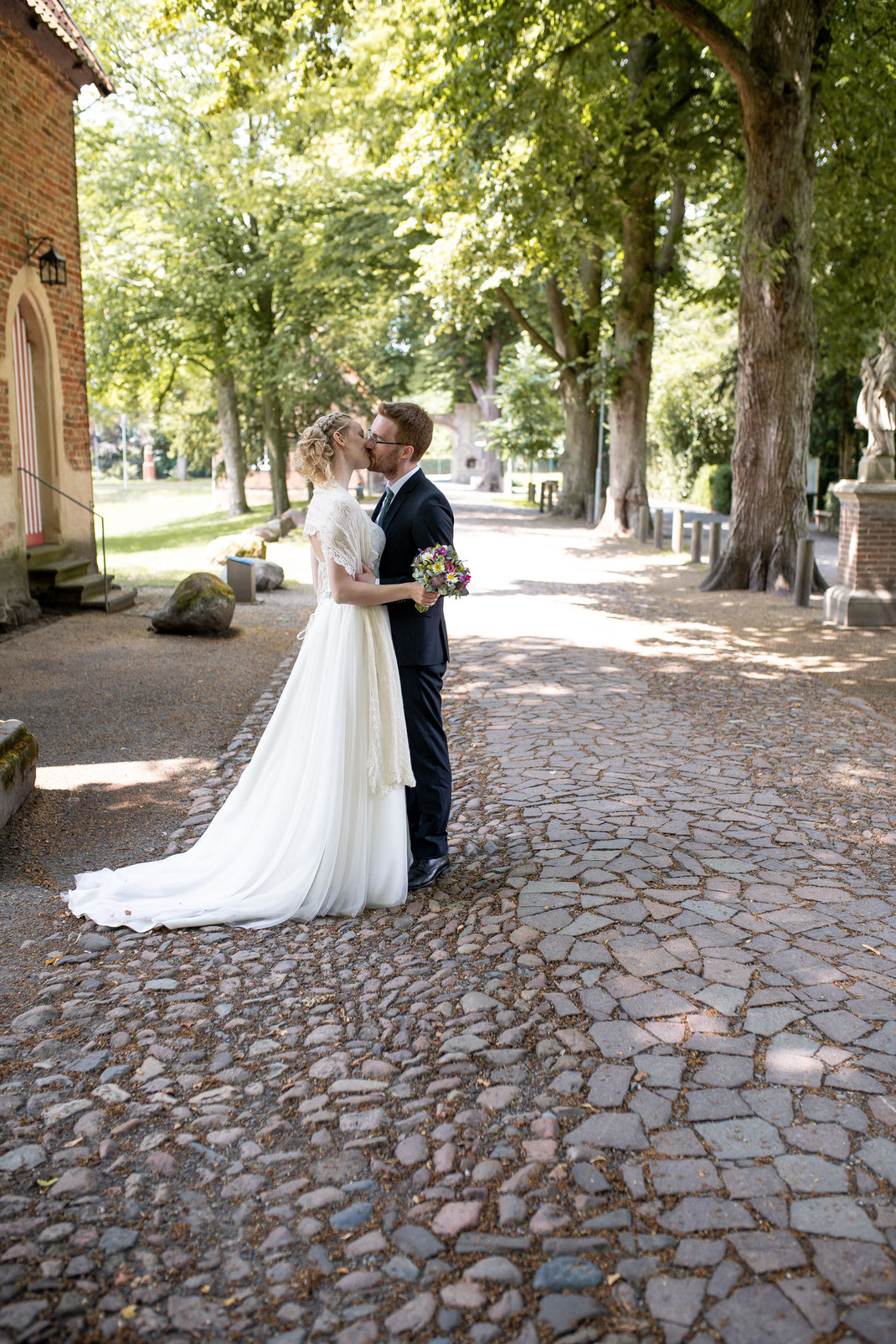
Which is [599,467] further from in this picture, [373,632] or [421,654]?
[373,632]

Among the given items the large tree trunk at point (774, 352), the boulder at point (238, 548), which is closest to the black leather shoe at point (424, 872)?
the large tree trunk at point (774, 352)

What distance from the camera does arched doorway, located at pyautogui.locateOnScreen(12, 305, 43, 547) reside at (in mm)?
13453

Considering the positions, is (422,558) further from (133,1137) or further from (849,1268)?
(849,1268)

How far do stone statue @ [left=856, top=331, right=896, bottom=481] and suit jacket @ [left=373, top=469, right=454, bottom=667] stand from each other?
30.3 ft

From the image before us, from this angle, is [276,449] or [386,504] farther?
[276,449]

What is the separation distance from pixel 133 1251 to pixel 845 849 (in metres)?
4.01

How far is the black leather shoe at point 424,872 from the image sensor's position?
524 centimetres

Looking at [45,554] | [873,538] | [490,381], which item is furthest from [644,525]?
[490,381]

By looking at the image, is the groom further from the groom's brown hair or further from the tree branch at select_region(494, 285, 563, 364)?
the tree branch at select_region(494, 285, 563, 364)

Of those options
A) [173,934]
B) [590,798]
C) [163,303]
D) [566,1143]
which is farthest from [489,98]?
[163,303]

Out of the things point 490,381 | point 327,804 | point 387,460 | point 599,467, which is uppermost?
point 490,381

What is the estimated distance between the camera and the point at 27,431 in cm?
1377

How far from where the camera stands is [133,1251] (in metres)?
2.85

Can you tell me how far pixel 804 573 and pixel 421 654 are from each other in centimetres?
1061
